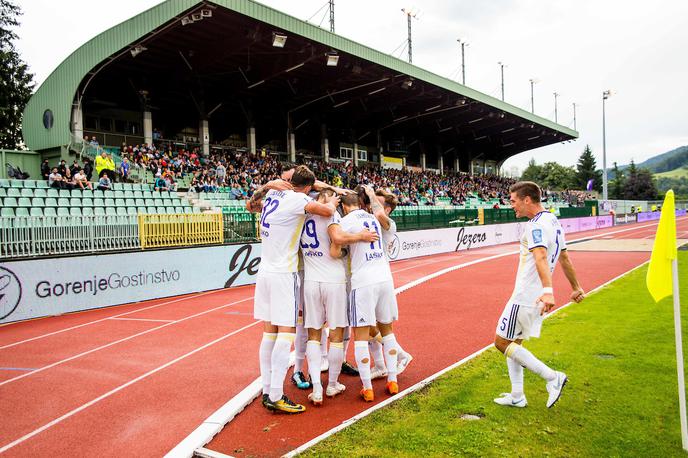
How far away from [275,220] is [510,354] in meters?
2.67

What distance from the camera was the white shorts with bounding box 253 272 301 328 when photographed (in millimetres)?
4668

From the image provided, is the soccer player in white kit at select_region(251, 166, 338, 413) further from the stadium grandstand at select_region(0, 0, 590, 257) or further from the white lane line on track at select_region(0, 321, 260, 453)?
the stadium grandstand at select_region(0, 0, 590, 257)

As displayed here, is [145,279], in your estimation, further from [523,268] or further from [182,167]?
[182,167]

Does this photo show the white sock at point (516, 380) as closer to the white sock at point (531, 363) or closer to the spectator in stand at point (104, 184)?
the white sock at point (531, 363)

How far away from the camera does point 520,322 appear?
437 centimetres

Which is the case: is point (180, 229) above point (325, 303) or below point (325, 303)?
above

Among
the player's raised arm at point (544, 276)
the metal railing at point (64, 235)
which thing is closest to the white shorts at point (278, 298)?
the player's raised arm at point (544, 276)

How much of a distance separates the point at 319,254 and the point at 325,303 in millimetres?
518

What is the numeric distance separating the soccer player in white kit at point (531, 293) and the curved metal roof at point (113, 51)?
17640 mm

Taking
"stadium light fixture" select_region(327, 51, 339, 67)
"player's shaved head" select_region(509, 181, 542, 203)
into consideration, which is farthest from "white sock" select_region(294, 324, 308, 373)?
"stadium light fixture" select_region(327, 51, 339, 67)

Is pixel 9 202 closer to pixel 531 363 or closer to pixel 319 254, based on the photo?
pixel 319 254

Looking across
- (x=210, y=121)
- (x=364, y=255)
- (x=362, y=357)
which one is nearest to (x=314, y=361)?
(x=362, y=357)

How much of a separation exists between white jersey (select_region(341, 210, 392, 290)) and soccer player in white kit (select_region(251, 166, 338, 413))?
0.26 meters

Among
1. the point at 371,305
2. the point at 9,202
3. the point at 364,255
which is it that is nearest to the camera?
the point at 371,305
